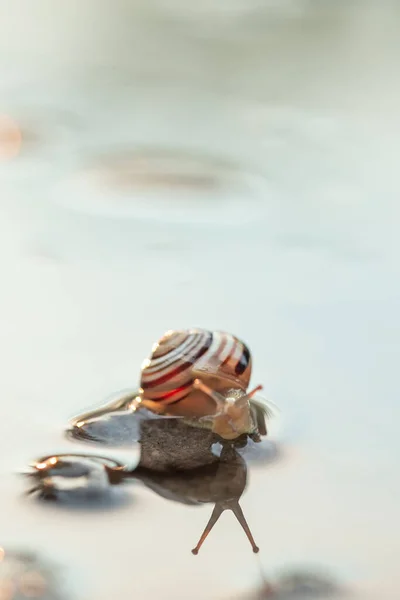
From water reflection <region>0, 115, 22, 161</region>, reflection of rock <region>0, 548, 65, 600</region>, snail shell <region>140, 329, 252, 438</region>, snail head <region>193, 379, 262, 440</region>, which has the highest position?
water reflection <region>0, 115, 22, 161</region>

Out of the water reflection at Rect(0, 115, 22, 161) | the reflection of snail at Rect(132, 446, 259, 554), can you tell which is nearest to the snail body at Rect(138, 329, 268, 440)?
the reflection of snail at Rect(132, 446, 259, 554)

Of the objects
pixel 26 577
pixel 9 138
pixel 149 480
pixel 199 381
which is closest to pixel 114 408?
pixel 199 381

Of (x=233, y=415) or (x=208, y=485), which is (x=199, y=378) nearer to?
(x=233, y=415)

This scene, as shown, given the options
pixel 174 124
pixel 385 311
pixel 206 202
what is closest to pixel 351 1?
pixel 174 124

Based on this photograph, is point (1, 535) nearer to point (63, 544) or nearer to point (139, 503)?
point (63, 544)

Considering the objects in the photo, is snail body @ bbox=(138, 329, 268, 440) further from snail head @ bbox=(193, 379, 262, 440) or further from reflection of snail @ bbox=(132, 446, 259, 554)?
reflection of snail @ bbox=(132, 446, 259, 554)

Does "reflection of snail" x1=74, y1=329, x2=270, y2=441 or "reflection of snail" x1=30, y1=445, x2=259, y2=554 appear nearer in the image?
"reflection of snail" x1=30, y1=445, x2=259, y2=554

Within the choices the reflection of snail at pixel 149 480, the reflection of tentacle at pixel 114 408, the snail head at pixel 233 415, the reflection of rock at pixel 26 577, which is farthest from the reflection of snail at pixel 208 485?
the reflection of rock at pixel 26 577

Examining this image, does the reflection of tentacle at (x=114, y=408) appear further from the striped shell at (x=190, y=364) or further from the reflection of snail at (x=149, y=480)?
the reflection of snail at (x=149, y=480)
